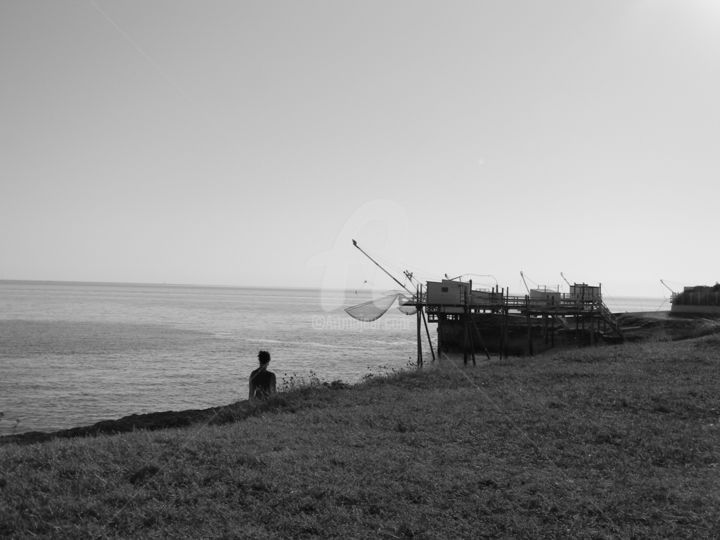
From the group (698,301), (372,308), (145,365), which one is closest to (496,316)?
(372,308)

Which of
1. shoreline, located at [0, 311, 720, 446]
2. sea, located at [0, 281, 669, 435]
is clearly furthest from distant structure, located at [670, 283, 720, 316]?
shoreline, located at [0, 311, 720, 446]

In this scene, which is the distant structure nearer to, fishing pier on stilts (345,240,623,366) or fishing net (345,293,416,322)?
fishing pier on stilts (345,240,623,366)

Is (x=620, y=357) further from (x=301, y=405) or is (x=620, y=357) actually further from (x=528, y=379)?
(x=301, y=405)

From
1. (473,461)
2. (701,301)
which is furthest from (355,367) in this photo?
(701,301)

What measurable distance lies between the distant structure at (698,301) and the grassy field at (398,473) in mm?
57172

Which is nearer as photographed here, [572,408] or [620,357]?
[572,408]

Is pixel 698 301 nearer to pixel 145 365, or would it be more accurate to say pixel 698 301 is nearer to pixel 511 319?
pixel 511 319

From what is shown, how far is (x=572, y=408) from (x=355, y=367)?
2855 cm

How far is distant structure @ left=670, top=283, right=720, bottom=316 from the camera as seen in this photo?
6581 cm

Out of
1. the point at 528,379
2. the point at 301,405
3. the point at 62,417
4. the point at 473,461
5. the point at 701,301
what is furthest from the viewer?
the point at 701,301

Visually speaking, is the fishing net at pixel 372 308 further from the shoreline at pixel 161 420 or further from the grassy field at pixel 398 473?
the grassy field at pixel 398 473

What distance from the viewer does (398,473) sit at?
10.1 m

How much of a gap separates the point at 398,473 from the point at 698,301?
70.7 m

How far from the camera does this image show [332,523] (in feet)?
26.1
